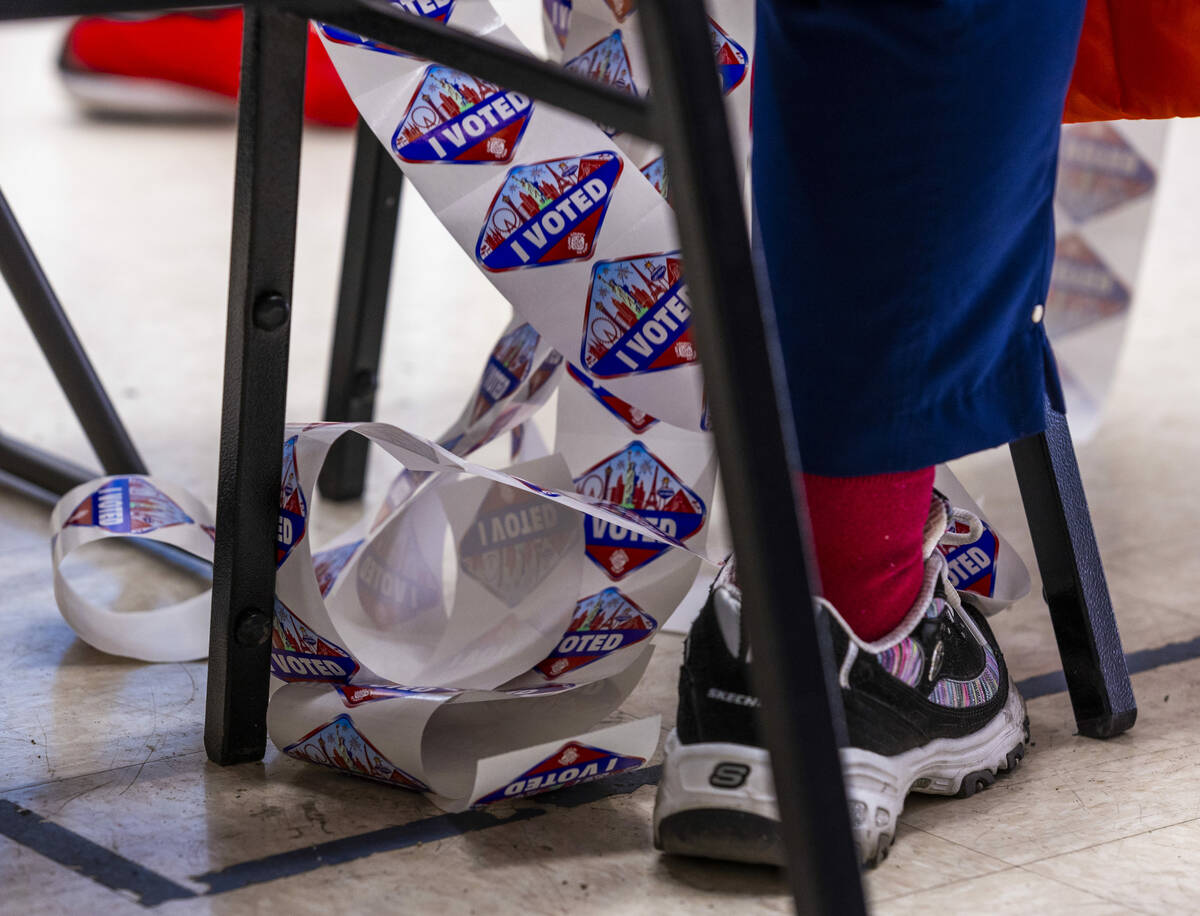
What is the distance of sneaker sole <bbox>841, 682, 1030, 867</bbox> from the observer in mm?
817

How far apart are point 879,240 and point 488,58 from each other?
23cm

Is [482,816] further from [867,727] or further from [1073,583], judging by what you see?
[1073,583]

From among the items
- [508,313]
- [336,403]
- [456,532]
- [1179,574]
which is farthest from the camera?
[508,313]

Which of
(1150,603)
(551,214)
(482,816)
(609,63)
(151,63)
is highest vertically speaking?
(151,63)

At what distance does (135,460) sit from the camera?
1.38 metres

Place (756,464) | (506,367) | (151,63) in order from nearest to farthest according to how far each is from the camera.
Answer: (756,464)
(506,367)
(151,63)

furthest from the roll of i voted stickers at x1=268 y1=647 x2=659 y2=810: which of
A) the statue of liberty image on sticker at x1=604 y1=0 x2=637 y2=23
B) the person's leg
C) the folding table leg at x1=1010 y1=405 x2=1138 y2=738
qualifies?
the statue of liberty image on sticker at x1=604 y1=0 x2=637 y2=23

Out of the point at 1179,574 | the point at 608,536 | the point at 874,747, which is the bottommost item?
the point at 1179,574

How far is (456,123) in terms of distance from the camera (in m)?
1.04

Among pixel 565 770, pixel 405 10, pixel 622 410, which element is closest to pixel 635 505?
pixel 622 410

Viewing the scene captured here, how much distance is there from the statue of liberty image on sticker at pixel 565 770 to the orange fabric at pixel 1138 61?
592mm

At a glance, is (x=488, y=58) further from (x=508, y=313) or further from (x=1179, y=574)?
(x=508, y=313)

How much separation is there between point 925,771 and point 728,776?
161 mm

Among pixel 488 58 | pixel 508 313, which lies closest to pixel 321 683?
pixel 488 58
